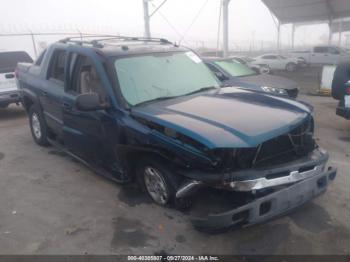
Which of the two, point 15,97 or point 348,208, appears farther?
point 15,97

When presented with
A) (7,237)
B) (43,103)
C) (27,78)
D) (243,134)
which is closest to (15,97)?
(27,78)

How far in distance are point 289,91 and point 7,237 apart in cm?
682

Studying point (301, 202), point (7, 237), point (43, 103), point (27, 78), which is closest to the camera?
point (301, 202)

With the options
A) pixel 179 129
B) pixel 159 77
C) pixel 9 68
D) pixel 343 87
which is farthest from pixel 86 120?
pixel 9 68

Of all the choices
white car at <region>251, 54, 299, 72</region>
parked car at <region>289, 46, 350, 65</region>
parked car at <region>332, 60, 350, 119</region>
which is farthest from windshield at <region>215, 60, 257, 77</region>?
parked car at <region>289, 46, 350, 65</region>

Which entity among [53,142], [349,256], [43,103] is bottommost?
[349,256]

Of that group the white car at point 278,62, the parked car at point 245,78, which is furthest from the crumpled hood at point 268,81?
the white car at point 278,62

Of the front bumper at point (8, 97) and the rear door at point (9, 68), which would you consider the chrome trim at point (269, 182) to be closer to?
the front bumper at point (8, 97)

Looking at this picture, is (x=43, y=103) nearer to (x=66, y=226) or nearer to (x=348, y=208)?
(x=66, y=226)

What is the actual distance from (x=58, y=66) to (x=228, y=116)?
120 inches

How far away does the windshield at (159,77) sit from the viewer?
3.96 meters

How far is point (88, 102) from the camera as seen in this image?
12.3 ft

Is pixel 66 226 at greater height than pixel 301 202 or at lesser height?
lesser

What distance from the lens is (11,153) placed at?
619 cm
